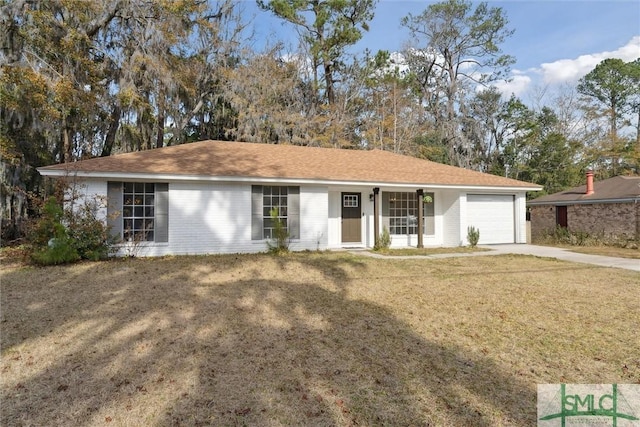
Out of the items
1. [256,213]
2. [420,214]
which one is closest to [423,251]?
[420,214]

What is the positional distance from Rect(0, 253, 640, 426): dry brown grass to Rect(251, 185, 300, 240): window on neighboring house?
4.16 meters

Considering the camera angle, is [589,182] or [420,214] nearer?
[420,214]

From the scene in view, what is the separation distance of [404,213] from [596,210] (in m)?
9.40

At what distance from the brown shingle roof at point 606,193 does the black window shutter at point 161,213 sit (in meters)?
17.6

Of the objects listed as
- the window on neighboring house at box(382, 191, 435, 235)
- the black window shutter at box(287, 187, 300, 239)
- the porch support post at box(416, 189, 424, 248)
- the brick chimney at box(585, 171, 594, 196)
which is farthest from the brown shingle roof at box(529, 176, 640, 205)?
the black window shutter at box(287, 187, 300, 239)

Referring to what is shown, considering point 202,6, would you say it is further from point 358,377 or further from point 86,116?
point 358,377

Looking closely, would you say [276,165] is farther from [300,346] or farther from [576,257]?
[576,257]

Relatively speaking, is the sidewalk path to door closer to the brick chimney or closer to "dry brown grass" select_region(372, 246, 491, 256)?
"dry brown grass" select_region(372, 246, 491, 256)

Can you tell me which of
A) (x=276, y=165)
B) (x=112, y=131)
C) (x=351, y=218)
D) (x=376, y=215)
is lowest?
(x=351, y=218)

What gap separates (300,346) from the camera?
4594 mm

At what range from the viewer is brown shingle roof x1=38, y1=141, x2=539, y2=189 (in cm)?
1127

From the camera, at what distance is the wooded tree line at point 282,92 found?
15.5m

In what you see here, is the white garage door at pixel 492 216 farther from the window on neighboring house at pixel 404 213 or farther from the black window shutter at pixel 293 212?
the black window shutter at pixel 293 212

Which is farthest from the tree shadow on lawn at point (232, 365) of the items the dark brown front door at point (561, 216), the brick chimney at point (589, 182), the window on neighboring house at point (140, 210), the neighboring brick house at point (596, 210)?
the brick chimney at point (589, 182)
